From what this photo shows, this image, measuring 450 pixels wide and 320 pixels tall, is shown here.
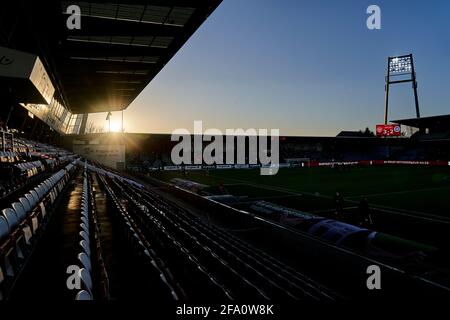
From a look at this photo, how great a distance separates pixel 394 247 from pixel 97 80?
87.4 ft

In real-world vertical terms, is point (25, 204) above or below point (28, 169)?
below

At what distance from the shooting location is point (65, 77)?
26609 mm

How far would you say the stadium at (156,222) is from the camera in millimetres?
5043

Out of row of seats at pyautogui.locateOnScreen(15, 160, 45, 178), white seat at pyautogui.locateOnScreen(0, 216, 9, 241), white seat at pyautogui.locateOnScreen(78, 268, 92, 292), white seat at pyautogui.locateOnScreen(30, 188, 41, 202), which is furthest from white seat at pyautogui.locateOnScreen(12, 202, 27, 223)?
row of seats at pyautogui.locateOnScreen(15, 160, 45, 178)

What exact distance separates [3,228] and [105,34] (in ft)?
50.8

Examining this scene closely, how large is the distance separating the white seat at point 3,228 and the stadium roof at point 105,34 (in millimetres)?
10506

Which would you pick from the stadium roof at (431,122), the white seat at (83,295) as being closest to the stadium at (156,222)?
the white seat at (83,295)

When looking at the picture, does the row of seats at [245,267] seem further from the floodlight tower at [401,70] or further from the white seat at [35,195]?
the floodlight tower at [401,70]

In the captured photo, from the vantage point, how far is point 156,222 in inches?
364

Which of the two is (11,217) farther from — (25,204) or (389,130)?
(389,130)

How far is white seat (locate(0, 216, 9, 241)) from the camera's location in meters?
4.84

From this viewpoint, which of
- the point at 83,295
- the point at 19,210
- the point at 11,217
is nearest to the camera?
the point at 83,295

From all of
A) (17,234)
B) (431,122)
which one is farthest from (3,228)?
(431,122)

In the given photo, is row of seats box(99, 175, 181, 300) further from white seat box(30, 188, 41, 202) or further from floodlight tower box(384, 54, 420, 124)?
floodlight tower box(384, 54, 420, 124)
